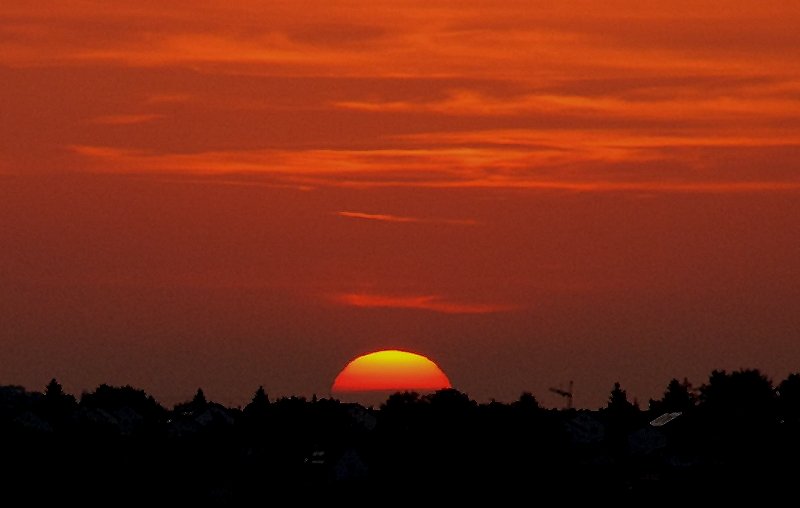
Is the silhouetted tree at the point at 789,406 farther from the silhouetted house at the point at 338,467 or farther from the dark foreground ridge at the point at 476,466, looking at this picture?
the silhouetted house at the point at 338,467

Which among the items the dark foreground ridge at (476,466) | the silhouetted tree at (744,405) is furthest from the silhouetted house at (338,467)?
the silhouetted tree at (744,405)

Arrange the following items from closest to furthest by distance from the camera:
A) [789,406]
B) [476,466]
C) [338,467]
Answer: [476,466]
[338,467]
[789,406]

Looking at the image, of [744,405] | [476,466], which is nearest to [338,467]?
[476,466]

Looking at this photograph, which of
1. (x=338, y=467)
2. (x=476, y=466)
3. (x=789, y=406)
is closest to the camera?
(x=476, y=466)

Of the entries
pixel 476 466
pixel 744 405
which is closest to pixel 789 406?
pixel 744 405

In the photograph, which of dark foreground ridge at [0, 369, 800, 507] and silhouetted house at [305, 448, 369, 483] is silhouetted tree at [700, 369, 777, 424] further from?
silhouetted house at [305, 448, 369, 483]

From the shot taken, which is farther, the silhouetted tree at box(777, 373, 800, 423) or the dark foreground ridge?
the silhouetted tree at box(777, 373, 800, 423)

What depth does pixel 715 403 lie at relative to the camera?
19312 cm


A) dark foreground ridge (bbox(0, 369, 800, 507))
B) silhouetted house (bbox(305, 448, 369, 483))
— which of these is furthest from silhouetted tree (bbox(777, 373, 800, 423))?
silhouetted house (bbox(305, 448, 369, 483))

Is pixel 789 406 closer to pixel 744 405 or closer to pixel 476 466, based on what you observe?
pixel 744 405

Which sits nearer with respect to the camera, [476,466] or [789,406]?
[476,466]

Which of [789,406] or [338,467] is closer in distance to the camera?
[338,467]

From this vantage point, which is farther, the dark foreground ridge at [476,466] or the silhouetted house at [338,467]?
the silhouetted house at [338,467]

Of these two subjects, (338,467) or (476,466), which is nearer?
(476,466)
